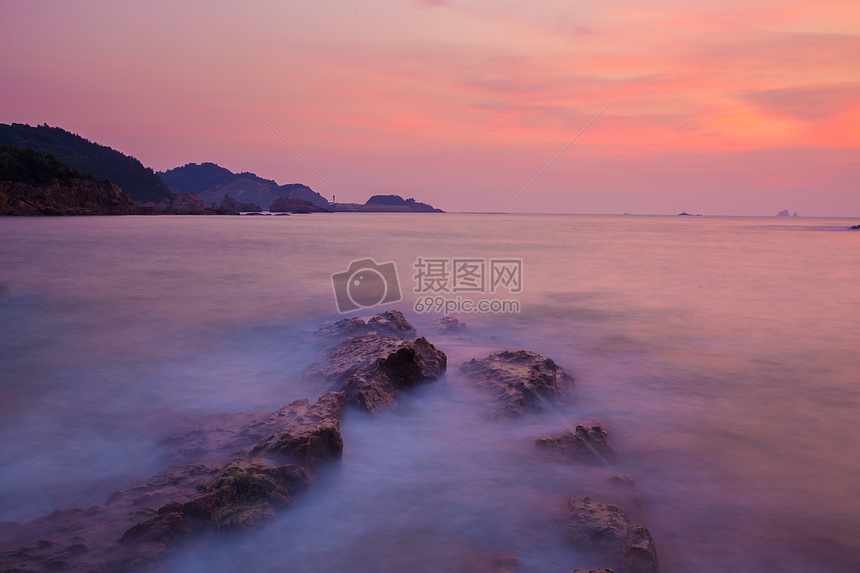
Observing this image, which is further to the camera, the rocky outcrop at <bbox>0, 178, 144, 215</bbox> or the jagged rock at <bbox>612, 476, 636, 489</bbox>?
the rocky outcrop at <bbox>0, 178, 144, 215</bbox>

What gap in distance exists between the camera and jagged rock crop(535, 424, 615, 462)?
13.6 feet

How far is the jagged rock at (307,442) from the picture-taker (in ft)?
12.2

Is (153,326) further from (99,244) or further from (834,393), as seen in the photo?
(99,244)

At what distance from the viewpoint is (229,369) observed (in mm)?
6684

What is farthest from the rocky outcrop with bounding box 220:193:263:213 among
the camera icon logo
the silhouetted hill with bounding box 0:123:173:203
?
the camera icon logo

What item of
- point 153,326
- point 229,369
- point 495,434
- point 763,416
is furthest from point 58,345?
point 763,416

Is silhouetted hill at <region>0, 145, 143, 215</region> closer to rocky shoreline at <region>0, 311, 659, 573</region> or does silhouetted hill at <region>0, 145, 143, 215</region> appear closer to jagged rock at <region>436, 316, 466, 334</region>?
jagged rock at <region>436, 316, 466, 334</region>

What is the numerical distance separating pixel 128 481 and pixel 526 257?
22.0 metres

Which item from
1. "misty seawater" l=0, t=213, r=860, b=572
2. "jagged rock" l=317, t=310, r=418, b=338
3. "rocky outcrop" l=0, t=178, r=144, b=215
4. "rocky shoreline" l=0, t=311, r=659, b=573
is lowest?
"misty seawater" l=0, t=213, r=860, b=572

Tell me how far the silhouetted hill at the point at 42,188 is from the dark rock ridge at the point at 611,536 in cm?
7064

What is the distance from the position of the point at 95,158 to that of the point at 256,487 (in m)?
145

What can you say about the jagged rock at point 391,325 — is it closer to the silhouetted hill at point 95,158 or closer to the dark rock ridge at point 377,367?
the dark rock ridge at point 377,367

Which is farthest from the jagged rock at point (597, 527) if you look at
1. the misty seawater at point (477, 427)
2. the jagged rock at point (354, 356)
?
the jagged rock at point (354, 356)

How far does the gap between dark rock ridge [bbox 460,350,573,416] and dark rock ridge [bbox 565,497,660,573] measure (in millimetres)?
1698
